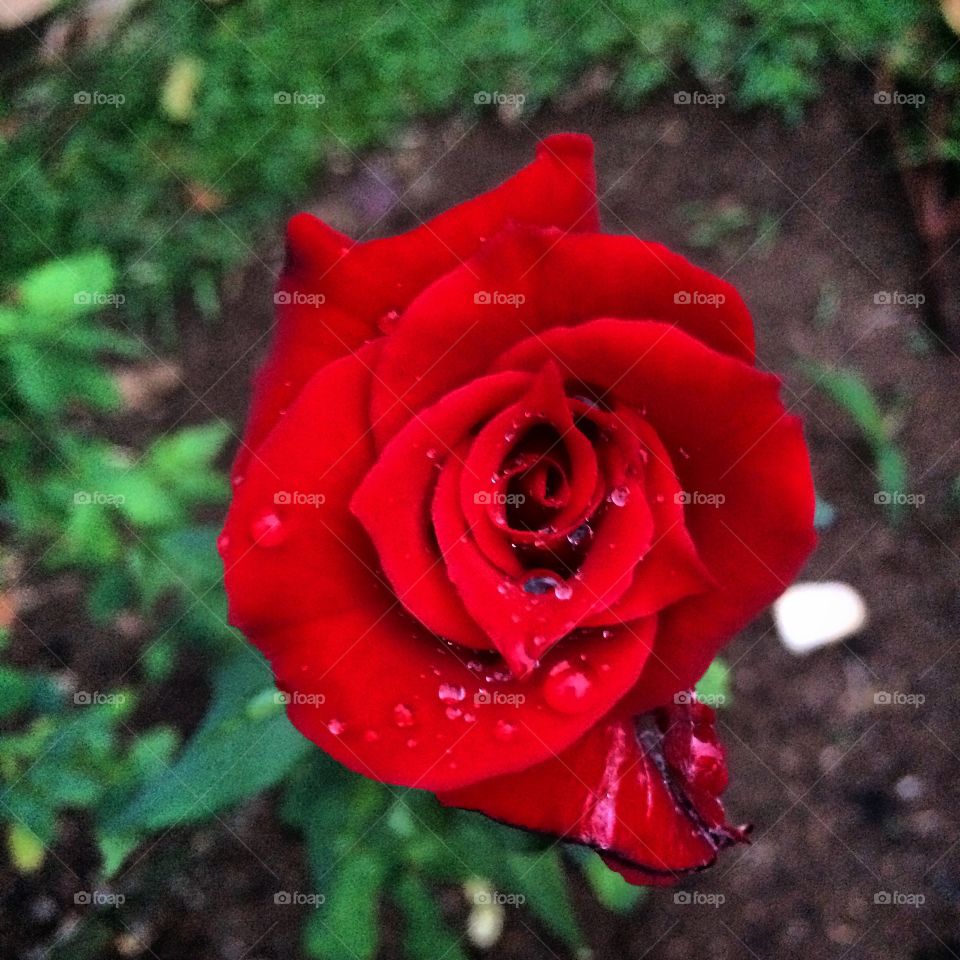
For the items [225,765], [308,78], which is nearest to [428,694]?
[225,765]

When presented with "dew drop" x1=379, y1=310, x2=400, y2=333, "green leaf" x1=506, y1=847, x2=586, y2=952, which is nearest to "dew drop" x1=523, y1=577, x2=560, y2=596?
"dew drop" x1=379, y1=310, x2=400, y2=333

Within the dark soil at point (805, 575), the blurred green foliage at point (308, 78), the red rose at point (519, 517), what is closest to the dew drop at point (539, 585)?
the red rose at point (519, 517)

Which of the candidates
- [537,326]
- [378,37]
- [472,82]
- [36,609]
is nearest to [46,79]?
[378,37]

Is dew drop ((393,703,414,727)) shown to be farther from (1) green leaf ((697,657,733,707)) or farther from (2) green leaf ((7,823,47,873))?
(2) green leaf ((7,823,47,873))

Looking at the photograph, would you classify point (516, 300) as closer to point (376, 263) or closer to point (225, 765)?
point (376, 263)

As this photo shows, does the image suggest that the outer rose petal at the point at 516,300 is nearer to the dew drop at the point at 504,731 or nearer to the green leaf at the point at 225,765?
the dew drop at the point at 504,731

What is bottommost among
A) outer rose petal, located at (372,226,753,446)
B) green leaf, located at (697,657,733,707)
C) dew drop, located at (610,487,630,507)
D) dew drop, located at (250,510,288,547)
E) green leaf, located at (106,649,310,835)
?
green leaf, located at (697,657,733,707)

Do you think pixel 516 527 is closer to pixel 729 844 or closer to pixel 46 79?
pixel 729 844

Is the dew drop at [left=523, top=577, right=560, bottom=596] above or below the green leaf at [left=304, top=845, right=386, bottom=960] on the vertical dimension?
above
